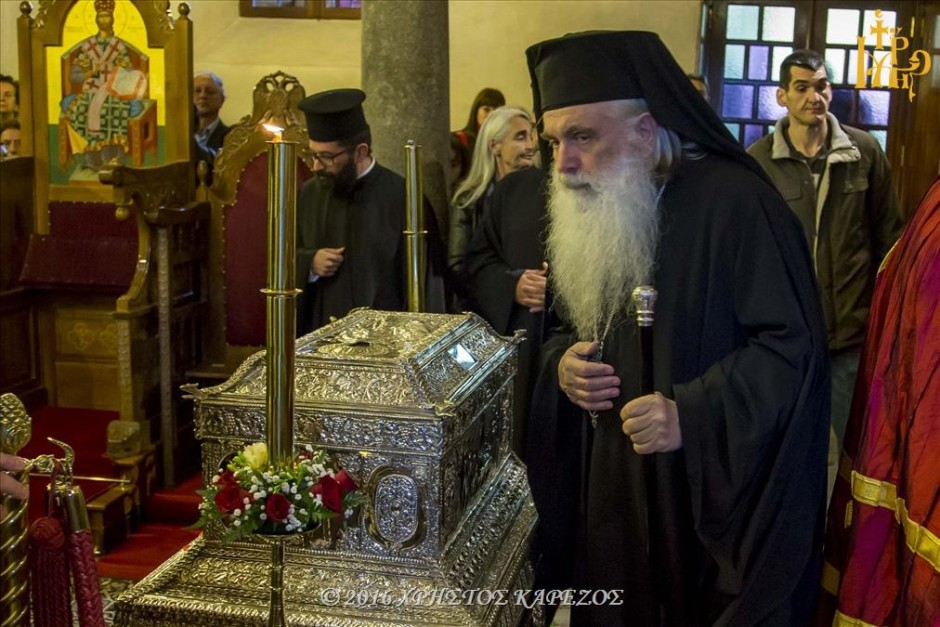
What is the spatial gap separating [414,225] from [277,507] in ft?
3.59

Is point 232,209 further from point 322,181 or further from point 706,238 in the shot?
point 706,238

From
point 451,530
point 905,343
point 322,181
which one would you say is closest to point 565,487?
point 451,530

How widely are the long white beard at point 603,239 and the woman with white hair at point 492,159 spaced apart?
226cm

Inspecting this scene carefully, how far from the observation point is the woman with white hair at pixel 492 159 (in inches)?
187

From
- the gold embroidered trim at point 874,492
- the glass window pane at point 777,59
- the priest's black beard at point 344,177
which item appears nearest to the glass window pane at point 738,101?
the glass window pane at point 777,59

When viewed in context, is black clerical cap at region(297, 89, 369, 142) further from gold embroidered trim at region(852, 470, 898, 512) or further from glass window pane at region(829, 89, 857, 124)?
glass window pane at region(829, 89, 857, 124)

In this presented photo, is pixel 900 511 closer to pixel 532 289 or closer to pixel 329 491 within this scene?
pixel 329 491

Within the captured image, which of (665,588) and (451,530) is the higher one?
(451,530)

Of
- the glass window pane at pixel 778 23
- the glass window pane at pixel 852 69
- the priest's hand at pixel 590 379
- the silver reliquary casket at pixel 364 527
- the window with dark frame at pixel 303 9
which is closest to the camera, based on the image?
the silver reliquary casket at pixel 364 527

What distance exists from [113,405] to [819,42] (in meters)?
5.59

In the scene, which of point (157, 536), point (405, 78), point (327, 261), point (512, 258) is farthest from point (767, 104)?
point (157, 536)

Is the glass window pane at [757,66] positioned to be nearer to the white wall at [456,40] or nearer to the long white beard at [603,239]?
the white wall at [456,40]

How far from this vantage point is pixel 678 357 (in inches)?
88.1

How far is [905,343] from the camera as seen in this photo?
1972 mm
